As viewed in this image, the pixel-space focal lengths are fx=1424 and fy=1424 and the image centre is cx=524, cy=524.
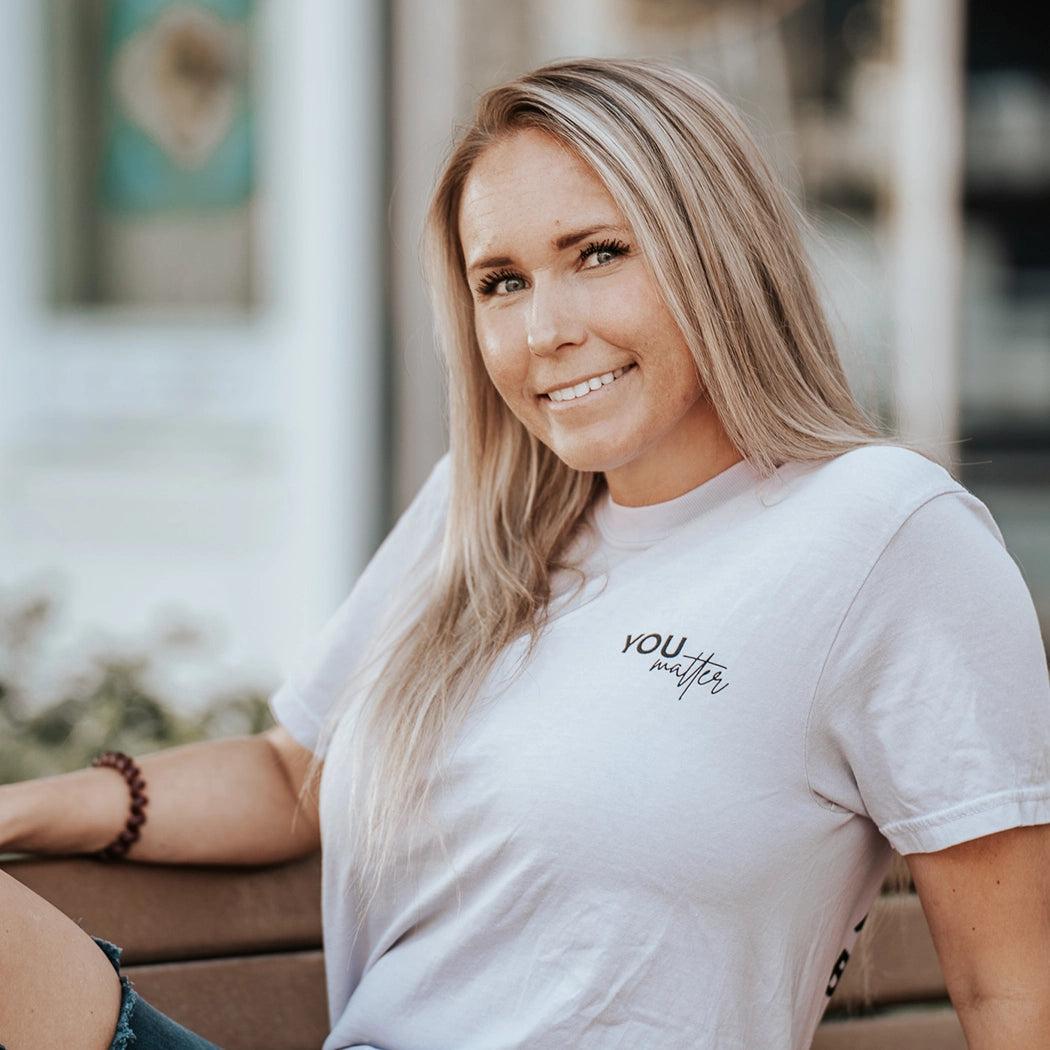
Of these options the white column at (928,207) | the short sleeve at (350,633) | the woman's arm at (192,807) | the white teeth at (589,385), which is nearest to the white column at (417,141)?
the white column at (928,207)

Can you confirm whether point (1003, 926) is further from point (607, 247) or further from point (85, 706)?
point (85, 706)

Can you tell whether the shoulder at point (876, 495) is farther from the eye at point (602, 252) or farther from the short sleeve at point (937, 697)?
the eye at point (602, 252)

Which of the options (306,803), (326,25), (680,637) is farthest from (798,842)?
(326,25)

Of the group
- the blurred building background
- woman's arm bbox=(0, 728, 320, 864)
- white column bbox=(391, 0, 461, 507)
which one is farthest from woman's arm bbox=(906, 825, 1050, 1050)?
the blurred building background

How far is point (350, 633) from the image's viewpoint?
6.02 feet

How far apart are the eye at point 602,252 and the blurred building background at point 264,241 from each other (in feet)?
10.2

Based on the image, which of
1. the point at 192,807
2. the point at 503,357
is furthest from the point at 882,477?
the point at 192,807

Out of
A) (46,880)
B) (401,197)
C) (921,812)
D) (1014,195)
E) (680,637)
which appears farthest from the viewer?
(1014,195)

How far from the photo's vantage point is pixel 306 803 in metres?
1.79

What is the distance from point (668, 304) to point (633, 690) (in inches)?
16.4

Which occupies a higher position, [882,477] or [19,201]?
[19,201]

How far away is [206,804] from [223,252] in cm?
347

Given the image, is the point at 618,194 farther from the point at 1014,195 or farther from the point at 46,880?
the point at 1014,195

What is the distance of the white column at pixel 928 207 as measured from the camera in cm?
496
